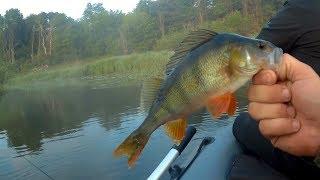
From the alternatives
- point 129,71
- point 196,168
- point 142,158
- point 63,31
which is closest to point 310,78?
point 196,168

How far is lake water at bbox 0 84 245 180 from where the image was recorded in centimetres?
695

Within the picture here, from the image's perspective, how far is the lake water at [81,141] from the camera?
695cm

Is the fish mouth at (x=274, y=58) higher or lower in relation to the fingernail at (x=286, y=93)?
higher

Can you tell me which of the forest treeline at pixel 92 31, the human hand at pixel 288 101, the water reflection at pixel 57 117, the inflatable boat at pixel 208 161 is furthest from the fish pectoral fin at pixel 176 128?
the forest treeline at pixel 92 31

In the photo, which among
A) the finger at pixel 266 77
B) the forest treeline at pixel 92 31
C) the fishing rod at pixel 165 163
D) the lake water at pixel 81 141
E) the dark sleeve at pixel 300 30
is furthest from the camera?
the forest treeline at pixel 92 31

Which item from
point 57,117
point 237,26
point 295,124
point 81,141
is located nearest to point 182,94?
point 295,124

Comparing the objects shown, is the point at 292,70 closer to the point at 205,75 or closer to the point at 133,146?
the point at 205,75

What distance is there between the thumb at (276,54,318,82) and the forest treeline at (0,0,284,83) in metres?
36.8

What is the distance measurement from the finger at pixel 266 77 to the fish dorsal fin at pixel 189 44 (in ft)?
0.80

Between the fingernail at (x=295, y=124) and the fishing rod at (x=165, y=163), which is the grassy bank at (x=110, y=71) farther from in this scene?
the fingernail at (x=295, y=124)

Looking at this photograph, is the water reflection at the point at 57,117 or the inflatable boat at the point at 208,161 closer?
the inflatable boat at the point at 208,161

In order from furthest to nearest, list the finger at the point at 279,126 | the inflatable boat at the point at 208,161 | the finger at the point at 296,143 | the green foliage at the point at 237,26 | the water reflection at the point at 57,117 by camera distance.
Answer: the green foliage at the point at 237,26 → the water reflection at the point at 57,117 → the inflatable boat at the point at 208,161 → the finger at the point at 296,143 → the finger at the point at 279,126

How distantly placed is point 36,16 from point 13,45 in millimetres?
4544

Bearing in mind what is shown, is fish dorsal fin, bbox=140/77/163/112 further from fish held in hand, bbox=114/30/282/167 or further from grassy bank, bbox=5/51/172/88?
grassy bank, bbox=5/51/172/88
